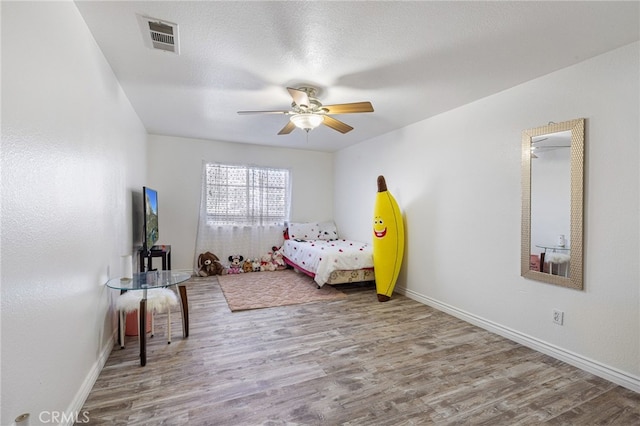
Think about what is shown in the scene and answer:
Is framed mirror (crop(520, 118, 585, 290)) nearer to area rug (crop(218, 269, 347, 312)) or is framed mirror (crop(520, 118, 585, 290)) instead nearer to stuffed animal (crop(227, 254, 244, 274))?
area rug (crop(218, 269, 347, 312))

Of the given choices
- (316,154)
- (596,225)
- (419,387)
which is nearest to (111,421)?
(419,387)

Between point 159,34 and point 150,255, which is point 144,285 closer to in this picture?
point 150,255

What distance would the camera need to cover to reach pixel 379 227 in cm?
394

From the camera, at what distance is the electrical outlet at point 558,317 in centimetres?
240

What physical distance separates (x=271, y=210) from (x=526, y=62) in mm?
4469

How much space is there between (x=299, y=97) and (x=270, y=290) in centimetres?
274

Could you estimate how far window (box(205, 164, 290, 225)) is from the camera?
535 centimetres

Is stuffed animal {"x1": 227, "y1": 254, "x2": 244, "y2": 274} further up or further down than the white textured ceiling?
further down

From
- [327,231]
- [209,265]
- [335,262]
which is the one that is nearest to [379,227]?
[335,262]

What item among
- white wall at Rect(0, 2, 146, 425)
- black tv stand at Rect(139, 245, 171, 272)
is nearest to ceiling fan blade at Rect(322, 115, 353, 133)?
white wall at Rect(0, 2, 146, 425)

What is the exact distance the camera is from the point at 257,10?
1753mm

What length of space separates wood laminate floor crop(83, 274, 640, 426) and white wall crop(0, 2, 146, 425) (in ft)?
1.32

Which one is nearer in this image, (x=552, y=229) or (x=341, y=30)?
(x=341, y=30)

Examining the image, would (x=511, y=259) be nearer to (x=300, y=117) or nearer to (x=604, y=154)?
(x=604, y=154)
